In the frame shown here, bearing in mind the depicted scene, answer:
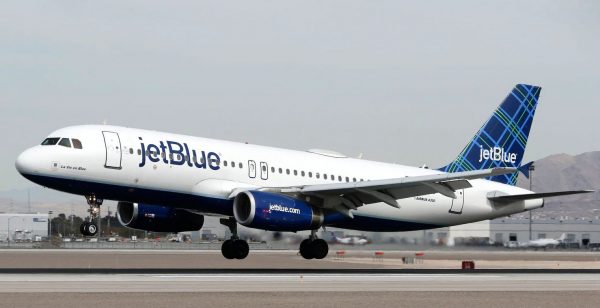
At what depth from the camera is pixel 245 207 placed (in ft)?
142

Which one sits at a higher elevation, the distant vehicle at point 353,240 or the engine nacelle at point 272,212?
the engine nacelle at point 272,212

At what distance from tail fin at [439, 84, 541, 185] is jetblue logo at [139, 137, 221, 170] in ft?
50.5

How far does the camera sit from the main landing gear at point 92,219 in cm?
4050

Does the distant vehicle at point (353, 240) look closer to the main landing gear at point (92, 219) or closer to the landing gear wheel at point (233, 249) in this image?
the landing gear wheel at point (233, 249)

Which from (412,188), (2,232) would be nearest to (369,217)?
(412,188)

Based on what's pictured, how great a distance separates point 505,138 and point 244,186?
58.3 feet

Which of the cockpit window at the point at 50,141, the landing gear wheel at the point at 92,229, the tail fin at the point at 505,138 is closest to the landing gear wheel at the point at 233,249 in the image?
the landing gear wheel at the point at 92,229

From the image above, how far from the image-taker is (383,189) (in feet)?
150

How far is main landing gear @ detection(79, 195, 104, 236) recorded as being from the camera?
1594 inches

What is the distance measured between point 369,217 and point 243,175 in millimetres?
7410

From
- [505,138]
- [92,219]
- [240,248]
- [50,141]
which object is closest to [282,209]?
[240,248]

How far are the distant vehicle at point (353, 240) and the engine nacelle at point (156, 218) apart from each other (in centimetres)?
1379

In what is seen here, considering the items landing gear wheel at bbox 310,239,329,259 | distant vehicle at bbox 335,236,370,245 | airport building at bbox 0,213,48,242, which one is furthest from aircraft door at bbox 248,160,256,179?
airport building at bbox 0,213,48,242

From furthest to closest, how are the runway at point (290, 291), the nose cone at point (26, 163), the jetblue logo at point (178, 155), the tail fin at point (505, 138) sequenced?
1. the tail fin at point (505, 138)
2. the jetblue logo at point (178, 155)
3. the nose cone at point (26, 163)
4. the runway at point (290, 291)
